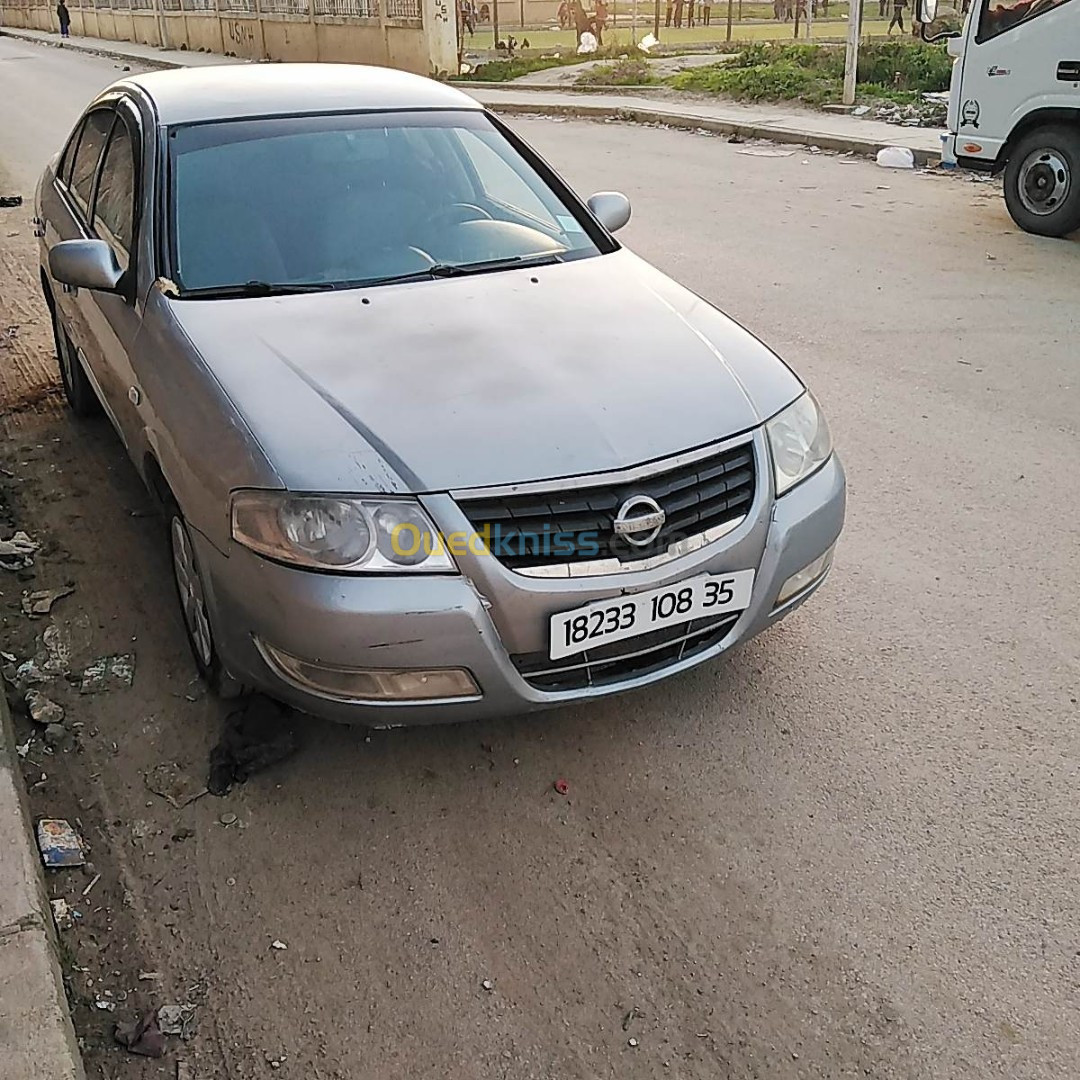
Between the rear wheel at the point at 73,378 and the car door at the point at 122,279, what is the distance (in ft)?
2.71

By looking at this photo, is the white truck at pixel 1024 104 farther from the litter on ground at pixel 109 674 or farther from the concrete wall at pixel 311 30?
the concrete wall at pixel 311 30

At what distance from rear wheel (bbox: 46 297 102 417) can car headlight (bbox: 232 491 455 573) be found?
9.13 ft

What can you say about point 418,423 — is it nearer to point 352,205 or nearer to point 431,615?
point 431,615

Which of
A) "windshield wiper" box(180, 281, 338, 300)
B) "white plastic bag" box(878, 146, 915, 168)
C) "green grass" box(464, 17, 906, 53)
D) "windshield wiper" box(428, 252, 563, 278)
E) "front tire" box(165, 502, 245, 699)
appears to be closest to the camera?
"front tire" box(165, 502, 245, 699)

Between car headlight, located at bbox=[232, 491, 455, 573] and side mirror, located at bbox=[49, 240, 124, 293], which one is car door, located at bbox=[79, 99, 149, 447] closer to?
side mirror, located at bbox=[49, 240, 124, 293]

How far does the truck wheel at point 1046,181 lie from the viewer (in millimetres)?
8969

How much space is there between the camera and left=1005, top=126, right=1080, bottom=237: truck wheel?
29.4 feet

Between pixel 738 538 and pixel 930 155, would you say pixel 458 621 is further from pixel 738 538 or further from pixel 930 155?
pixel 930 155

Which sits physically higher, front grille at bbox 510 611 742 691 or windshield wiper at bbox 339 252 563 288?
windshield wiper at bbox 339 252 563 288

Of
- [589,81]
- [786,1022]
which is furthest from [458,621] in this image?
[589,81]

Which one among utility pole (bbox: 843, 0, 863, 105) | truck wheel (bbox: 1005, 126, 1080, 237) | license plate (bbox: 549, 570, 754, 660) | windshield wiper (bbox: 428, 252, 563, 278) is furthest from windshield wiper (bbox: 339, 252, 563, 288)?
utility pole (bbox: 843, 0, 863, 105)

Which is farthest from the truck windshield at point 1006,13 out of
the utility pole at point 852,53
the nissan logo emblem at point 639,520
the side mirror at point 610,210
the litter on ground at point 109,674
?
the litter on ground at point 109,674

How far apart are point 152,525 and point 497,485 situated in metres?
2.34

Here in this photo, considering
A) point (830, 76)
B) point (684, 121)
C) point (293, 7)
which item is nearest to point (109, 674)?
point (684, 121)
